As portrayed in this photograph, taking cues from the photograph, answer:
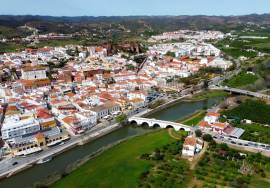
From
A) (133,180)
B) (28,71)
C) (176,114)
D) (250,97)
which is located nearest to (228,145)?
(133,180)

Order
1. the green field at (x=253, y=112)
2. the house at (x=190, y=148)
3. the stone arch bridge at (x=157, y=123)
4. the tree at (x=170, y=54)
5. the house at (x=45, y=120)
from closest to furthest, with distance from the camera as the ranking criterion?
the house at (x=190, y=148), the house at (x=45, y=120), the stone arch bridge at (x=157, y=123), the green field at (x=253, y=112), the tree at (x=170, y=54)

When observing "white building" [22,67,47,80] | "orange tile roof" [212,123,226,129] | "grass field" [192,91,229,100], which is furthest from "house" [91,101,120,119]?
"white building" [22,67,47,80]

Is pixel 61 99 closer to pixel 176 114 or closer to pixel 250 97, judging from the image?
pixel 176 114

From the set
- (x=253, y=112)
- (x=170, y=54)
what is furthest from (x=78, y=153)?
(x=170, y=54)

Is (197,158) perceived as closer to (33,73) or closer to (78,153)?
(78,153)

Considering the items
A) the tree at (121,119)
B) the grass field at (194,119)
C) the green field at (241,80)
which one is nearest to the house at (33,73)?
the tree at (121,119)

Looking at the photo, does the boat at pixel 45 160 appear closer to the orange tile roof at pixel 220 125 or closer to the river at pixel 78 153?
the river at pixel 78 153
